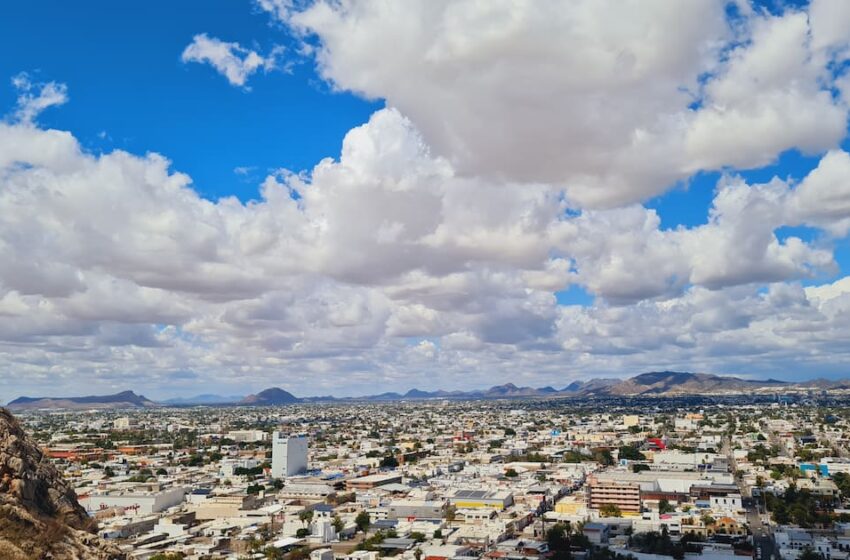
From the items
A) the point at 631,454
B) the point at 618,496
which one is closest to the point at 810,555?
the point at 618,496

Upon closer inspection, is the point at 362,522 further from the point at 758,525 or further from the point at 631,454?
the point at 631,454

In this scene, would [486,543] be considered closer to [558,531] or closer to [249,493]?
[558,531]

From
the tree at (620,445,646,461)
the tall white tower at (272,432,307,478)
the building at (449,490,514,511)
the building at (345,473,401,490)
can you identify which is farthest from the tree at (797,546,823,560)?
the tall white tower at (272,432,307,478)

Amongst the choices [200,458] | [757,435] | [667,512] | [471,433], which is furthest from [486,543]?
[471,433]

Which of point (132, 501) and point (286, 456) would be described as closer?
point (132, 501)

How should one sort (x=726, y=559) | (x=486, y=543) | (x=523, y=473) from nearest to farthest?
1. (x=726, y=559)
2. (x=486, y=543)
3. (x=523, y=473)
